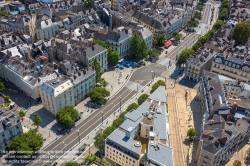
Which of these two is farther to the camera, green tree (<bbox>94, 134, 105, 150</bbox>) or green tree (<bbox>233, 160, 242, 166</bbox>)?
green tree (<bbox>94, 134, 105, 150</bbox>)

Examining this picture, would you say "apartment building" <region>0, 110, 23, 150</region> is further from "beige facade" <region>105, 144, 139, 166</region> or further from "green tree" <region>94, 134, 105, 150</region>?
"beige facade" <region>105, 144, 139, 166</region>

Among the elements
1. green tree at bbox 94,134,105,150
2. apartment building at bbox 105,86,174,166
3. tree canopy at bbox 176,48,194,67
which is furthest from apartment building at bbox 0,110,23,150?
tree canopy at bbox 176,48,194,67

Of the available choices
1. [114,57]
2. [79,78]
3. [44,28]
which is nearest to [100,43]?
[114,57]

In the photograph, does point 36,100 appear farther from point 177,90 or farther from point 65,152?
point 177,90

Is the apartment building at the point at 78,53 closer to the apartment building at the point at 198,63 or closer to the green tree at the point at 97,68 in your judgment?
the green tree at the point at 97,68

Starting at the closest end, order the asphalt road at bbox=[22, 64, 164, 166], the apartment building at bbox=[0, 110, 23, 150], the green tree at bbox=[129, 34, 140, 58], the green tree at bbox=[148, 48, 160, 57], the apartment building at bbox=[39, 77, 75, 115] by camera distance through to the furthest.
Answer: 1. the apartment building at bbox=[0, 110, 23, 150]
2. the asphalt road at bbox=[22, 64, 164, 166]
3. the apartment building at bbox=[39, 77, 75, 115]
4. the green tree at bbox=[129, 34, 140, 58]
5. the green tree at bbox=[148, 48, 160, 57]

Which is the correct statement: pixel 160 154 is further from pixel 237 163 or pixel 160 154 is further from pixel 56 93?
pixel 56 93

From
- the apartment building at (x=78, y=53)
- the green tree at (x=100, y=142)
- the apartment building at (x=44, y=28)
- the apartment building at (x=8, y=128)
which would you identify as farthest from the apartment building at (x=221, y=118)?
the apartment building at (x=44, y=28)
